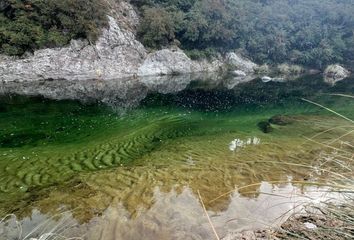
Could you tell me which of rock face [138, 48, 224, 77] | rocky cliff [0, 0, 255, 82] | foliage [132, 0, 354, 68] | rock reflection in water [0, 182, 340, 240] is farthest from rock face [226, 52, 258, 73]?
rock reflection in water [0, 182, 340, 240]

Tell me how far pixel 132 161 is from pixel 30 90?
19976 millimetres

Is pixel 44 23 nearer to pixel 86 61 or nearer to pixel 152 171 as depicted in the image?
pixel 86 61

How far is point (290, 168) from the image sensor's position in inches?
324

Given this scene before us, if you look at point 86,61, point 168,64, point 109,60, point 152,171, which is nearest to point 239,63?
point 168,64

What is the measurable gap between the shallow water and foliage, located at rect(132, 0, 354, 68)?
109ft

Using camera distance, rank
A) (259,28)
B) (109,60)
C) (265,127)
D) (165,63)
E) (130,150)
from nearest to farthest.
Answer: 1. (130,150)
2. (265,127)
3. (109,60)
4. (165,63)
5. (259,28)

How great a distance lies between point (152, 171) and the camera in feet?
27.0

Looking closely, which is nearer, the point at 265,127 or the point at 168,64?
the point at 265,127

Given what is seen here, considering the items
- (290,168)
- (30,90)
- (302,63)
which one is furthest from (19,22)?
(302,63)

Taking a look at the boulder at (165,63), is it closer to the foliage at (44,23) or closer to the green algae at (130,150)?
the foliage at (44,23)

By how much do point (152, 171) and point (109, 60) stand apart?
32755 mm

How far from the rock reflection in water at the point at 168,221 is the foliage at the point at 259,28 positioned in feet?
133

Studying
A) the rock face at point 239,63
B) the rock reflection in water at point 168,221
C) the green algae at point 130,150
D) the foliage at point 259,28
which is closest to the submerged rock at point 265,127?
the green algae at point 130,150

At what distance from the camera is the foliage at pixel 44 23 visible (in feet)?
107
